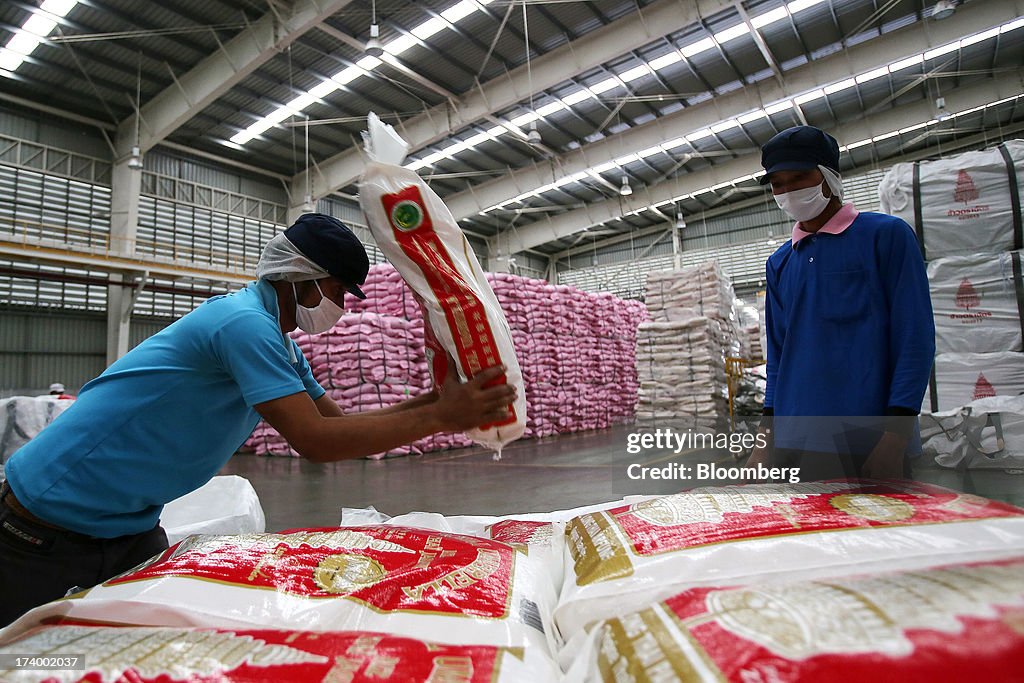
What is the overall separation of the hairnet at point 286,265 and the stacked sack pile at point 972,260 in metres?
4.14

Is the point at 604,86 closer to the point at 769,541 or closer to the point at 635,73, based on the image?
the point at 635,73

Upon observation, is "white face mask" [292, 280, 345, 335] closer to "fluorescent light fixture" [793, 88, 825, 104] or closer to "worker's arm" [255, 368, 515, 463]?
"worker's arm" [255, 368, 515, 463]

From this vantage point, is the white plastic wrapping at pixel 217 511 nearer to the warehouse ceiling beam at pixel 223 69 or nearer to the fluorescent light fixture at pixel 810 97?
the warehouse ceiling beam at pixel 223 69

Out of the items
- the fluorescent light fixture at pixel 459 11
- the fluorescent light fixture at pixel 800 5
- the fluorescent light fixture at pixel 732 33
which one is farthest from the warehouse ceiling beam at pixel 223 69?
the fluorescent light fixture at pixel 800 5

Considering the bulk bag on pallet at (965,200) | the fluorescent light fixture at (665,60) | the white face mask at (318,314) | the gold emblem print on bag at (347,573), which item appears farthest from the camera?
the fluorescent light fixture at (665,60)

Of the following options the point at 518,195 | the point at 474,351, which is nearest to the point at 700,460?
the point at 474,351

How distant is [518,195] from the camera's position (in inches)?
609

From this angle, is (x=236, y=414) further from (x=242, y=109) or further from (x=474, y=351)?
(x=242, y=109)

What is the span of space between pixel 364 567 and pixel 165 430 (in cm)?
59

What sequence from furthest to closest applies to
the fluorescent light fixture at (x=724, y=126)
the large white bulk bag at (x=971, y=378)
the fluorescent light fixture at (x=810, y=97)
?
1. the fluorescent light fixture at (x=724, y=126)
2. the fluorescent light fixture at (x=810, y=97)
3. the large white bulk bag at (x=971, y=378)

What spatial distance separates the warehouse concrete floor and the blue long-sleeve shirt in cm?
21

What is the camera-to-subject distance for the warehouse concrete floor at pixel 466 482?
1.32 meters

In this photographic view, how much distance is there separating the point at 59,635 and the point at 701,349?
790 cm

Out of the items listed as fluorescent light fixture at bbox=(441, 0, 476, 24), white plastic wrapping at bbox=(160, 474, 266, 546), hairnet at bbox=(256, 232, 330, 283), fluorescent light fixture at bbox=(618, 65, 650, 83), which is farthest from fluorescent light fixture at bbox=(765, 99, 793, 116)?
hairnet at bbox=(256, 232, 330, 283)
